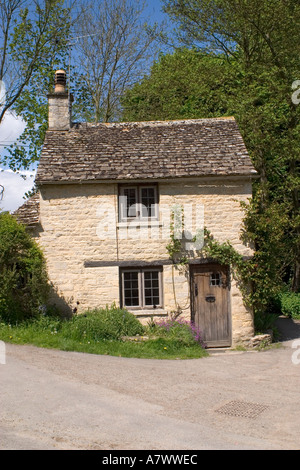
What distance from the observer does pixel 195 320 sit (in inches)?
535

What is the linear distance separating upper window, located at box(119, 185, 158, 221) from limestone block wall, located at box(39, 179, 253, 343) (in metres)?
0.23

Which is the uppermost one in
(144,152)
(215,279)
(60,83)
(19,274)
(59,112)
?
(60,83)

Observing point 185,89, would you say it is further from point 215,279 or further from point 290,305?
point 215,279

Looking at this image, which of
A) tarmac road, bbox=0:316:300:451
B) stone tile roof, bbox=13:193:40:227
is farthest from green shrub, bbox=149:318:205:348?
stone tile roof, bbox=13:193:40:227

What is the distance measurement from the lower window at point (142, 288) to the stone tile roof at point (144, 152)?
9.19ft

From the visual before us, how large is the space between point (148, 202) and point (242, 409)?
7.21 m

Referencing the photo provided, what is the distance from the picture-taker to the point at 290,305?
18.8m

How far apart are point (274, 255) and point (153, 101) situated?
46.4 ft

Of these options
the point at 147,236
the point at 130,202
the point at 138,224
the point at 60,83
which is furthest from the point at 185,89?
the point at 147,236

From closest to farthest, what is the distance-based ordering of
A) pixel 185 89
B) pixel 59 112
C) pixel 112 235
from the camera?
pixel 112 235 → pixel 59 112 → pixel 185 89

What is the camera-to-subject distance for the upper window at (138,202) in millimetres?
13750

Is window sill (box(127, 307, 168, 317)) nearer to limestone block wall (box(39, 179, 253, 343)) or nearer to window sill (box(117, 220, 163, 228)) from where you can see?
limestone block wall (box(39, 179, 253, 343))

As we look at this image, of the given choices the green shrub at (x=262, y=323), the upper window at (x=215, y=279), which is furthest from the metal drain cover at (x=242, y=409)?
the green shrub at (x=262, y=323)

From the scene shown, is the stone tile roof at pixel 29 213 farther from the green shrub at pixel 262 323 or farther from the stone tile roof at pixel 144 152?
the green shrub at pixel 262 323
